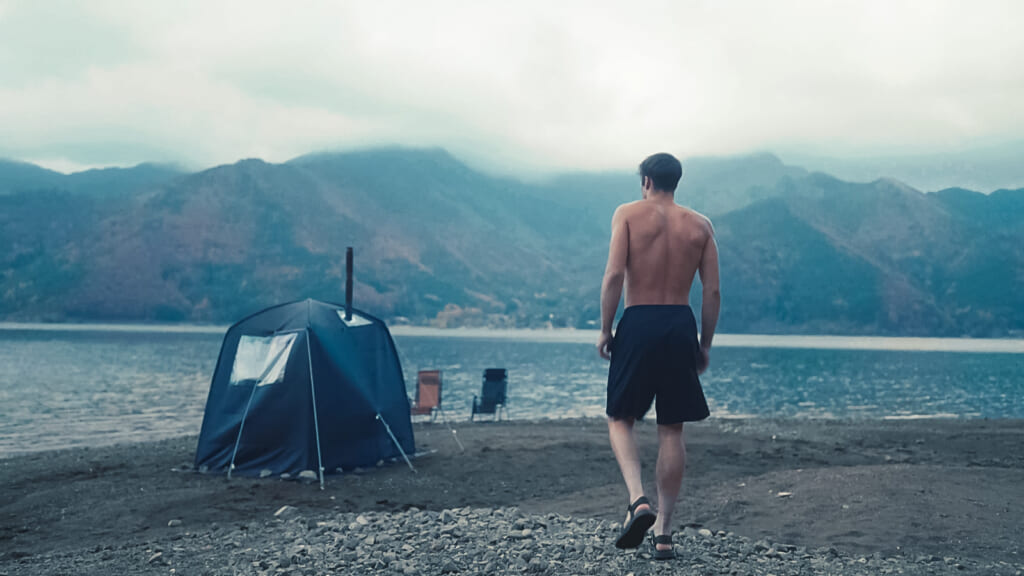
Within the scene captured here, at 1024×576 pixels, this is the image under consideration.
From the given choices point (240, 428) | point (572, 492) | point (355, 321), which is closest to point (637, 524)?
point (572, 492)

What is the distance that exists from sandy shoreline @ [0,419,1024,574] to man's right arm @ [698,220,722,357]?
6.33 feet

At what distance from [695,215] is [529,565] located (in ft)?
7.87

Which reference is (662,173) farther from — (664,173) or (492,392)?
(492,392)

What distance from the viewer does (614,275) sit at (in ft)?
16.1

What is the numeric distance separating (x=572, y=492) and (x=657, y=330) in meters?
5.64

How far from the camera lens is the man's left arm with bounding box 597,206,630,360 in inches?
192

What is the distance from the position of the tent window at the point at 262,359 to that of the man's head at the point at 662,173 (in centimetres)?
733

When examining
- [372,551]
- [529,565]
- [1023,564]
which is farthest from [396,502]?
[1023,564]

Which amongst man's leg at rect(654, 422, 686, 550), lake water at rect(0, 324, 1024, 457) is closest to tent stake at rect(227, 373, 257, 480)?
man's leg at rect(654, 422, 686, 550)

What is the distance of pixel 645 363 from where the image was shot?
483cm

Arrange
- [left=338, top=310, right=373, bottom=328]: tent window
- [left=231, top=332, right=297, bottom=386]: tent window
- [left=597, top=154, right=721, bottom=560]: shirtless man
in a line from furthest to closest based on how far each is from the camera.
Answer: [left=338, top=310, right=373, bottom=328]: tent window → [left=231, top=332, right=297, bottom=386]: tent window → [left=597, top=154, right=721, bottom=560]: shirtless man

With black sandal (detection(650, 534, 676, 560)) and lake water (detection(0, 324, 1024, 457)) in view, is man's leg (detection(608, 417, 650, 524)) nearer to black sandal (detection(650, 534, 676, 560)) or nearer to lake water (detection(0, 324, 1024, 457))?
black sandal (detection(650, 534, 676, 560))

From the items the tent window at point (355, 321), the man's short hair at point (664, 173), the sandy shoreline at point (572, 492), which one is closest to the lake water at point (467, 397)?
the sandy shoreline at point (572, 492)

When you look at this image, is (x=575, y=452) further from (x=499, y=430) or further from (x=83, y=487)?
(x=83, y=487)
